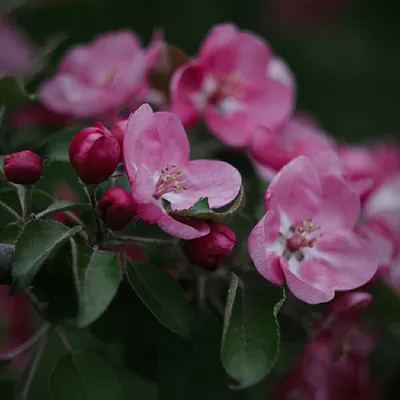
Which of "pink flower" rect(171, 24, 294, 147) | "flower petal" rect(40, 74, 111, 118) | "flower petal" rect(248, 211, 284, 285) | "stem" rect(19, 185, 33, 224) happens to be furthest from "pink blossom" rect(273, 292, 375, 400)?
"flower petal" rect(40, 74, 111, 118)

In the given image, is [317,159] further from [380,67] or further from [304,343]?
[380,67]

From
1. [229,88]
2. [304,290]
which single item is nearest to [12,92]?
[229,88]

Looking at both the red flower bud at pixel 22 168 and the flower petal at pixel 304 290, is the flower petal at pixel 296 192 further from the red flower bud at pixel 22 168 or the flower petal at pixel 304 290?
the red flower bud at pixel 22 168

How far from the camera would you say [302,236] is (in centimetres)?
100

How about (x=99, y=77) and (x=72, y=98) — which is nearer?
(x=72, y=98)

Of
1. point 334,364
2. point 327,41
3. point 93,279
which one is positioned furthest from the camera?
point 327,41

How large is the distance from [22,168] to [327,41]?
2.46 metres

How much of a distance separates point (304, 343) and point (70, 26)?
6.01ft

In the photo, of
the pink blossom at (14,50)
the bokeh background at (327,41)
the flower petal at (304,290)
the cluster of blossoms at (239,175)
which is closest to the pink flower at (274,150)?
the cluster of blossoms at (239,175)

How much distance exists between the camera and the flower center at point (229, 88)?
4.07 ft

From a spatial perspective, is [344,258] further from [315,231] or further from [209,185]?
[209,185]

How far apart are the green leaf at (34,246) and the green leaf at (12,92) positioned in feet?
1.04

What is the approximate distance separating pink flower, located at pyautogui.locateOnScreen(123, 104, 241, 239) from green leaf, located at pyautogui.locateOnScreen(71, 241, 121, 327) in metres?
0.08

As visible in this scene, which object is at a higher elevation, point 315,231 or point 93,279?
point 93,279
